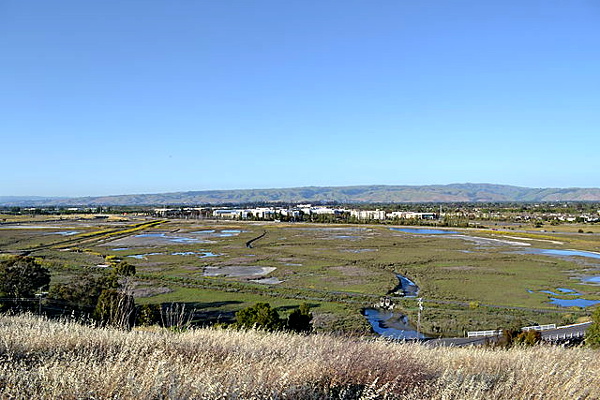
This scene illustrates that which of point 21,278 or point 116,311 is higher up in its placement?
point 116,311

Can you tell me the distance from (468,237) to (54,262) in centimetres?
7157

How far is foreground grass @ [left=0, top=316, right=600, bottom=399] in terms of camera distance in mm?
3682

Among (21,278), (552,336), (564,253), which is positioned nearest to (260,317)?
(552,336)

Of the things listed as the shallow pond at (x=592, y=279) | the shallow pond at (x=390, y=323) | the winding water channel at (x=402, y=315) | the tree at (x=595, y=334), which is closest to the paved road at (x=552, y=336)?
the winding water channel at (x=402, y=315)

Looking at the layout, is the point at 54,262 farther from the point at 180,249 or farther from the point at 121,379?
the point at 121,379

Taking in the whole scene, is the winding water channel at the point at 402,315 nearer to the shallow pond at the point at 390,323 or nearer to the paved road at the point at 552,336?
the shallow pond at the point at 390,323

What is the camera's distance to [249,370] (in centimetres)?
423

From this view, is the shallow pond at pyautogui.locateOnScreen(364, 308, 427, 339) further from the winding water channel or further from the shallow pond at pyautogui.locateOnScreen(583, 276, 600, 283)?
the shallow pond at pyautogui.locateOnScreen(583, 276, 600, 283)

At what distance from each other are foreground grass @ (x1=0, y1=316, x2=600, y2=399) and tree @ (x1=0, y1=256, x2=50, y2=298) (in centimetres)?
2450

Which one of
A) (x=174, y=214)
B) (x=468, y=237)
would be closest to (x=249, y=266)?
(x=468, y=237)

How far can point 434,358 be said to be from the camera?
20.5ft

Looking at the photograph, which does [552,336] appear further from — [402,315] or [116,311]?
[116,311]

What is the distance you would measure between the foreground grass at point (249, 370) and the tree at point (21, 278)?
24.5m

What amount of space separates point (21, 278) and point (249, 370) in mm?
28109
